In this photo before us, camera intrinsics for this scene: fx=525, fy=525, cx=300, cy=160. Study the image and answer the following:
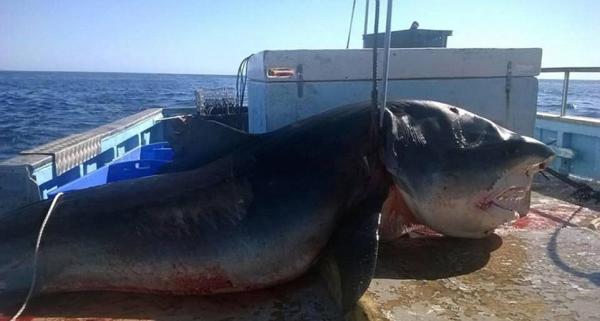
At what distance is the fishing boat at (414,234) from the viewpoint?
8.13 ft

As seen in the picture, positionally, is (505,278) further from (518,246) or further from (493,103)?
(493,103)

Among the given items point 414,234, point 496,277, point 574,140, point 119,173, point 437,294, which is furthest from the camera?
point 574,140

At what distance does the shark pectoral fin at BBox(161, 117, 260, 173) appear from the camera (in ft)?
10.8

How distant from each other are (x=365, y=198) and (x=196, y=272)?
98 cm

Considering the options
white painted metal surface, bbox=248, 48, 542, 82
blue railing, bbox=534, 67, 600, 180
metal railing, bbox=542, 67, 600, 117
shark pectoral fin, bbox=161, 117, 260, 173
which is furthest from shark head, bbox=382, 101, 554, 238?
metal railing, bbox=542, 67, 600, 117

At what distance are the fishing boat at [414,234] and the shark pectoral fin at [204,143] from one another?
→ 66cm

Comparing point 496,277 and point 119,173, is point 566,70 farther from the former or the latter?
point 119,173

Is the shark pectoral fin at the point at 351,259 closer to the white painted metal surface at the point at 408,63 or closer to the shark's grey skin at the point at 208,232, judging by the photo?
the shark's grey skin at the point at 208,232

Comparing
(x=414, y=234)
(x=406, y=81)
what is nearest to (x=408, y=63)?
(x=406, y=81)

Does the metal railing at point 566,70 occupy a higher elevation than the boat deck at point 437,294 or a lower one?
higher

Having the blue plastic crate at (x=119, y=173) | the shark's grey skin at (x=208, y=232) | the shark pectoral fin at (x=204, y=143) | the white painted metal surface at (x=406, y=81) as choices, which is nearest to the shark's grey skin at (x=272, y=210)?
the shark's grey skin at (x=208, y=232)

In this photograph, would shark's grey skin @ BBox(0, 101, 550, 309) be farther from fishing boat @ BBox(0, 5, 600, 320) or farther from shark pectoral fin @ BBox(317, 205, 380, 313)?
fishing boat @ BBox(0, 5, 600, 320)

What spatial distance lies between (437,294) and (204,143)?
1.71m

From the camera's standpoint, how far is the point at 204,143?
337cm
